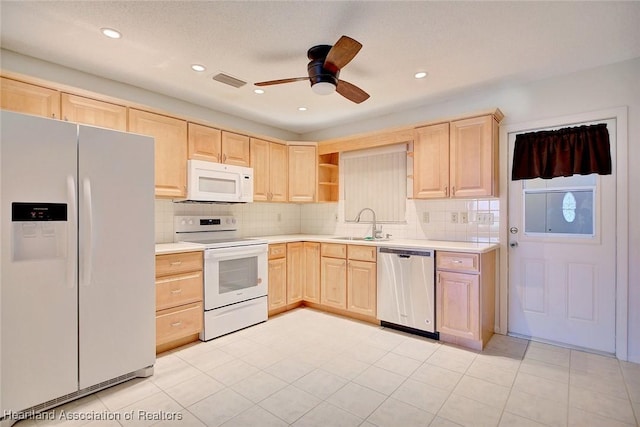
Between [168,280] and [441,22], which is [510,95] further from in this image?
[168,280]

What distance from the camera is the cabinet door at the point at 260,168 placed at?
3.85 metres

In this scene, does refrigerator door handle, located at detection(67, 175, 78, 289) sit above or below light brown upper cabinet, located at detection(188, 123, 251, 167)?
below

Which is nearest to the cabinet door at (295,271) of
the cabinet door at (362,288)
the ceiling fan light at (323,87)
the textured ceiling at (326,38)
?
the cabinet door at (362,288)

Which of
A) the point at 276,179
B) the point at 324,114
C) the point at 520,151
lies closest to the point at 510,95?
the point at 520,151

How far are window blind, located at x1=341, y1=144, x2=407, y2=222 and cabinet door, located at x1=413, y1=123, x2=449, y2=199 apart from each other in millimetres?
404

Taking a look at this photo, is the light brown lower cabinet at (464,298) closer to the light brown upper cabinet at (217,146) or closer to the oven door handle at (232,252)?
the oven door handle at (232,252)

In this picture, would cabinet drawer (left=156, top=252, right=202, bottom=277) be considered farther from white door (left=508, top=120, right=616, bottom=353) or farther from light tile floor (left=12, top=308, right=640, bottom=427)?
white door (left=508, top=120, right=616, bottom=353)

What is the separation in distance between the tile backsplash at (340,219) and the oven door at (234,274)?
710 mm

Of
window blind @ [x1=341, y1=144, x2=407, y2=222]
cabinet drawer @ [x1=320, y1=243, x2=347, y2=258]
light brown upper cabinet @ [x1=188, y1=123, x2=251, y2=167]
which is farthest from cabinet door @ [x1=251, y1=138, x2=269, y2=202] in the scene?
window blind @ [x1=341, y1=144, x2=407, y2=222]

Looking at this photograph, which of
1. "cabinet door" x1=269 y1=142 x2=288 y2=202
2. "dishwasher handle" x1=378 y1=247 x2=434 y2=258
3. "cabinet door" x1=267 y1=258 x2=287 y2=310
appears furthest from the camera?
"cabinet door" x1=269 y1=142 x2=288 y2=202

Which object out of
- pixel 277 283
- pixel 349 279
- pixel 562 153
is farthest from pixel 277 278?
pixel 562 153

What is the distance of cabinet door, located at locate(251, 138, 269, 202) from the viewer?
152 inches

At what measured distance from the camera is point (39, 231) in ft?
6.07

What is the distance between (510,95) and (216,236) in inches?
139
